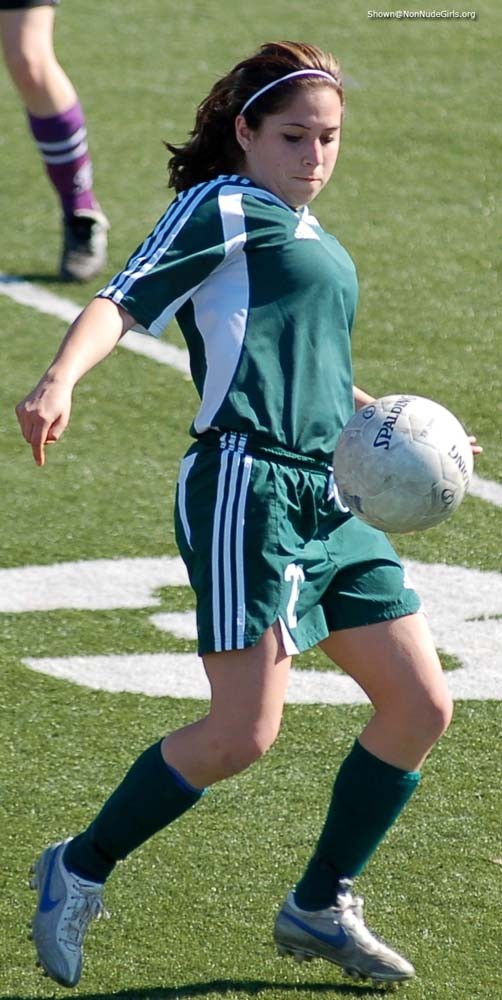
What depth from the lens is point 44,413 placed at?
2.94 m

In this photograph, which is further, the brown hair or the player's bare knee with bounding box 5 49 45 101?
the player's bare knee with bounding box 5 49 45 101

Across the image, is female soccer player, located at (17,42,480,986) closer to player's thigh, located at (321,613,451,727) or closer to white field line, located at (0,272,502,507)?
player's thigh, located at (321,613,451,727)

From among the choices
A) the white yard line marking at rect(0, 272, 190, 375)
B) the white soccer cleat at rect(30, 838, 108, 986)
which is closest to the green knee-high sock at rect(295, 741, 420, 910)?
the white soccer cleat at rect(30, 838, 108, 986)

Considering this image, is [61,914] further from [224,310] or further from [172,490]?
[172,490]

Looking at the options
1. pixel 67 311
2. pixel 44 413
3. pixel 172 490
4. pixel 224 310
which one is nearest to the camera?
pixel 44 413

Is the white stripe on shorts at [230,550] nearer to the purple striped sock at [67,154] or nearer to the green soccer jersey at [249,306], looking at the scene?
the green soccer jersey at [249,306]

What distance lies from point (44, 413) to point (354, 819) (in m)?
1.01

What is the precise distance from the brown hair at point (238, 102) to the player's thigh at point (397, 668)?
937mm

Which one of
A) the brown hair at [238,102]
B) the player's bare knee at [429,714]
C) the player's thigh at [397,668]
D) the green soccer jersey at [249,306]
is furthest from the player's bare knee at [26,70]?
the player's bare knee at [429,714]

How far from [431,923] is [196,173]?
59.9 inches

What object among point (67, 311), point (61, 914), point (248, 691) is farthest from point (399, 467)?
point (67, 311)

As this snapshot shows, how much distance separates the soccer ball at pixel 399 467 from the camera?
126 inches

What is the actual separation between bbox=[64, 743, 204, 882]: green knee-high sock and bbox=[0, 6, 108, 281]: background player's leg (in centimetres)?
459

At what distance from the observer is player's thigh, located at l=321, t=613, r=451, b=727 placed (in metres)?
3.31
